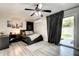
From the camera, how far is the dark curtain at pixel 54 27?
1821 millimetres

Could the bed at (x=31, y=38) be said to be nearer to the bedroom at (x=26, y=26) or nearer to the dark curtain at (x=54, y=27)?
the bedroom at (x=26, y=26)

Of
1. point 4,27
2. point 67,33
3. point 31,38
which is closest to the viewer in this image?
point 4,27

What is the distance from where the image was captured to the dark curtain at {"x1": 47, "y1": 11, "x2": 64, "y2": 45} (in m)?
1.82

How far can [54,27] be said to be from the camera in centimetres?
190

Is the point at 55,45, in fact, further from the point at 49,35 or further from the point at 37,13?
the point at 37,13

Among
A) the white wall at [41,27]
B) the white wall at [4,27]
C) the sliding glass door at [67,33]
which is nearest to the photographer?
the white wall at [4,27]

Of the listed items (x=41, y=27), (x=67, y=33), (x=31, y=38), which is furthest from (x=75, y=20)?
(x=31, y=38)

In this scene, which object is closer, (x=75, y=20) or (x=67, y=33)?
(x=67, y=33)

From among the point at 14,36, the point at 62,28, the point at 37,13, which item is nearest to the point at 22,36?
the point at 14,36

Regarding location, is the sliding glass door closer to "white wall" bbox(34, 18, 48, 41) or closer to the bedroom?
the bedroom

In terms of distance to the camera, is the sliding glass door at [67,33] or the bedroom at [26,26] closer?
the bedroom at [26,26]

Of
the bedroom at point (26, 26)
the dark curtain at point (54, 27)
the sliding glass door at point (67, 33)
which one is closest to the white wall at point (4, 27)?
the bedroom at point (26, 26)

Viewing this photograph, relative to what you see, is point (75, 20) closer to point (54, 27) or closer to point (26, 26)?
point (54, 27)

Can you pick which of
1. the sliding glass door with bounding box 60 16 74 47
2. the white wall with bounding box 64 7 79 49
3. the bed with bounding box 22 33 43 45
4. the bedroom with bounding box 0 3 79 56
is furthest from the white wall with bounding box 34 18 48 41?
the white wall with bounding box 64 7 79 49
